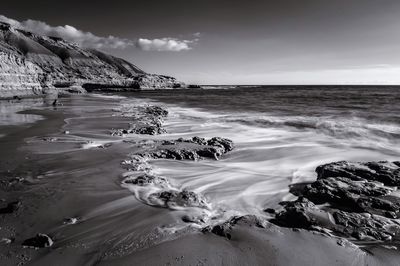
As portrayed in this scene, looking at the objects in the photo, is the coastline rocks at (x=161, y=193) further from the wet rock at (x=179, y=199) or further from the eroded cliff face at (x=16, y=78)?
the eroded cliff face at (x=16, y=78)

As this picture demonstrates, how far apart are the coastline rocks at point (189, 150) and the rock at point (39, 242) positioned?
4309 millimetres

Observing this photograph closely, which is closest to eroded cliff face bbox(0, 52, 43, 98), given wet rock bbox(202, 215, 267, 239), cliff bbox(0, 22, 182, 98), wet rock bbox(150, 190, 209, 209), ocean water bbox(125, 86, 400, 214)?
cliff bbox(0, 22, 182, 98)

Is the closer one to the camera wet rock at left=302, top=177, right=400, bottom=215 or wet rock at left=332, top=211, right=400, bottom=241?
wet rock at left=332, top=211, right=400, bottom=241

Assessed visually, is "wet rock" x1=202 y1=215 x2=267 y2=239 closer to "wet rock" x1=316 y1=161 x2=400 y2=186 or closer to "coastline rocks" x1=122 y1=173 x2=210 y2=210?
"coastline rocks" x1=122 y1=173 x2=210 y2=210

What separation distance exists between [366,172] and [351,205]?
1.85m

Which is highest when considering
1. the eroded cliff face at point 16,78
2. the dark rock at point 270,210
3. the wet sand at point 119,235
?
the eroded cliff face at point 16,78

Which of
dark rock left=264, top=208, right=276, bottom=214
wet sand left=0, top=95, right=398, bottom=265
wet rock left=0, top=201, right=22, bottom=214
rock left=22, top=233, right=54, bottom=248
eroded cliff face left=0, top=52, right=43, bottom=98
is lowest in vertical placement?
dark rock left=264, top=208, right=276, bottom=214

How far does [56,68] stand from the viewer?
318 feet

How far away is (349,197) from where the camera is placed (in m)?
5.14

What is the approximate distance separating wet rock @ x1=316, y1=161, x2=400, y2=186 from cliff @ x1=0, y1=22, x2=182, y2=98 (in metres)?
37.7

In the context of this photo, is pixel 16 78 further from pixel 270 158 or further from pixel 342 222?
pixel 342 222

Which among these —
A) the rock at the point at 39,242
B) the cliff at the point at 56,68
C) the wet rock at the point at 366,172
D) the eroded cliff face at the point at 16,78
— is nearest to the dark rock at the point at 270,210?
the wet rock at the point at 366,172

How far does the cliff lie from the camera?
1438 inches

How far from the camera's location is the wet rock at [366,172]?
619 centimetres
